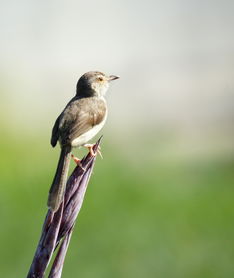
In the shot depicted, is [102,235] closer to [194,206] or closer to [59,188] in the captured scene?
[194,206]

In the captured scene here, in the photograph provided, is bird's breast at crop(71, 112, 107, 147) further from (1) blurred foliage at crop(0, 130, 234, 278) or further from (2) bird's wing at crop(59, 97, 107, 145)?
(1) blurred foliage at crop(0, 130, 234, 278)

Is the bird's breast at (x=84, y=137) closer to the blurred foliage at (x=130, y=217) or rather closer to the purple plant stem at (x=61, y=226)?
the purple plant stem at (x=61, y=226)

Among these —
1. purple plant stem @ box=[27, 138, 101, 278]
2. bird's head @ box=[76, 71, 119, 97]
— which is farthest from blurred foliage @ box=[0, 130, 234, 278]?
purple plant stem @ box=[27, 138, 101, 278]

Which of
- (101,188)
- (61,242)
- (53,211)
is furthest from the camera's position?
(101,188)

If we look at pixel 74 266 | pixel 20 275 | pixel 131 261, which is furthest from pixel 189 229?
pixel 20 275

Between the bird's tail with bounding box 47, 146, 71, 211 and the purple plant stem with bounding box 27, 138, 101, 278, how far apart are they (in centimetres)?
3

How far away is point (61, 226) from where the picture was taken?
2.22 metres

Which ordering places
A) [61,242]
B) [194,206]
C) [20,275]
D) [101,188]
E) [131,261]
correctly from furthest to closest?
[194,206]
[101,188]
[131,261]
[20,275]
[61,242]

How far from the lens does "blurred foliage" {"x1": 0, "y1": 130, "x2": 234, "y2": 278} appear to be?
25.8ft

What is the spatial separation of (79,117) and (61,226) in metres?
1.64

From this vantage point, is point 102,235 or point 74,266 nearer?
point 74,266

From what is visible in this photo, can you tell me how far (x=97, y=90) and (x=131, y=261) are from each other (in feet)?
12.9

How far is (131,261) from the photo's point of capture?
322 inches

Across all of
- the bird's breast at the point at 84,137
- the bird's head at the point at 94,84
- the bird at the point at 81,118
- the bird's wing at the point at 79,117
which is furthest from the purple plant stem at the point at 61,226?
the bird's head at the point at 94,84
